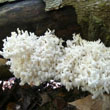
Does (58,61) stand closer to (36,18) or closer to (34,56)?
(34,56)

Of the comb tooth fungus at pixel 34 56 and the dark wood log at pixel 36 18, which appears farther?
the dark wood log at pixel 36 18

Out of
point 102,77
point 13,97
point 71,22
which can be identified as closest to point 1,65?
point 13,97

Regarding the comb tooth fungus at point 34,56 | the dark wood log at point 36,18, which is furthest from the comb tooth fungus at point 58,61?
the dark wood log at point 36,18

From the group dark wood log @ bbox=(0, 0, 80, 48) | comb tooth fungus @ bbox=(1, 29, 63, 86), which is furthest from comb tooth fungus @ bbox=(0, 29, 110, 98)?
dark wood log @ bbox=(0, 0, 80, 48)

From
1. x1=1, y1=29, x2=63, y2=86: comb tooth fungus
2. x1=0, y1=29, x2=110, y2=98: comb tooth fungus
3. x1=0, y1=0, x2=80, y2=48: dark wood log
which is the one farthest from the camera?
x1=0, y1=0, x2=80, y2=48: dark wood log

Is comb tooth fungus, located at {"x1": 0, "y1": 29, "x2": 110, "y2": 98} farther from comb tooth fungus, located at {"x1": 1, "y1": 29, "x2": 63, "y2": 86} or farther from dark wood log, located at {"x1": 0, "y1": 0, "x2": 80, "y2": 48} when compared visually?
dark wood log, located at {"x1": 0, "y1": 0, "x2": 80, "y2": 48}

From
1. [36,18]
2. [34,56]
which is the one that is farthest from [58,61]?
[36,18]

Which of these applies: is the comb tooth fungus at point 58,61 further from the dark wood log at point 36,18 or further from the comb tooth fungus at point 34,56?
the dark wood log at point 36,18

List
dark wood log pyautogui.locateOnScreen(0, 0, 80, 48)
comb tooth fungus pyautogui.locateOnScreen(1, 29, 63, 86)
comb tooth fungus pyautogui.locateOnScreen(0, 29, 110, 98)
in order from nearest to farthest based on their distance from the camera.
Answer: comb tooth fungus pyautogui.locateOnScreen(0, 29, 110, 98) → comb tooth fungus pyautogui.locateOnScreen(1, 29, 63, 86) → dark wood log pyautogui.locateOnScreen(0, 0, 80, 48)

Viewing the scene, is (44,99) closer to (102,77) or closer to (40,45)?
(40,45)
